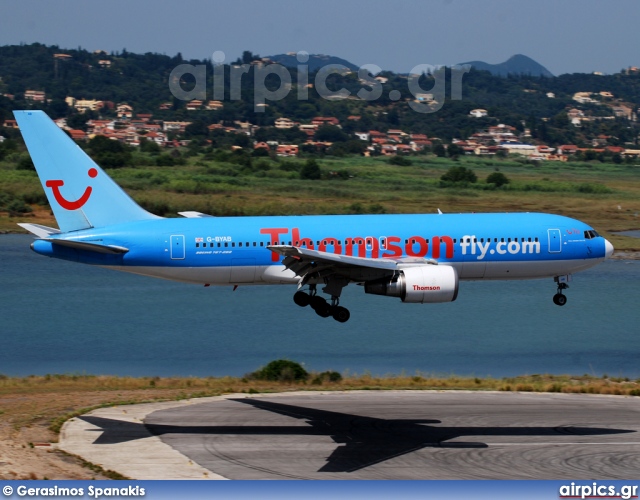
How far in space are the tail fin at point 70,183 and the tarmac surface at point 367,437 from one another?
1011 centimetres

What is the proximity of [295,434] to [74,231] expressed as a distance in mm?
16413

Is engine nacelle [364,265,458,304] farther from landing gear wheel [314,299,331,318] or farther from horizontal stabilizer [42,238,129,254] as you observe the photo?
horizontal stabilizer [42,238,129,254]

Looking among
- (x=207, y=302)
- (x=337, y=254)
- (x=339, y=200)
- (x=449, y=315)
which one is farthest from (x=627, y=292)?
(x=337, y=254)

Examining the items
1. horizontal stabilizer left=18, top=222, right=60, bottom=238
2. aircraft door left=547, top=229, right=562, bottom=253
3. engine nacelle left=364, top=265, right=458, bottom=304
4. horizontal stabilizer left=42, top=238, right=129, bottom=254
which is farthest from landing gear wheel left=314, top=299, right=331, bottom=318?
horizontal stabilizer left=18, top=222, right=60, bottom=238

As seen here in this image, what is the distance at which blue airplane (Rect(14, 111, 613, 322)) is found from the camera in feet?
167

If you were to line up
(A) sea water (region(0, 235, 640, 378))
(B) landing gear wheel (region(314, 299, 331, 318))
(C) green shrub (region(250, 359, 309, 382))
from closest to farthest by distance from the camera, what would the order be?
1. (B) landing gear wheel (region(314, 299, 331, 318))
2. (C) green shrub (region(250, 359, 309, 382))
3. (A) sea water (region(0, 235, 640, 378))

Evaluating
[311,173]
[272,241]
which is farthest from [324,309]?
[311,173]

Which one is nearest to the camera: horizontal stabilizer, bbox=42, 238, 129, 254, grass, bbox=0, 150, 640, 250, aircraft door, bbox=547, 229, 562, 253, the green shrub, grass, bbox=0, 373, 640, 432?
horizontal stabilizer, bbox=42, 238, 129, 254

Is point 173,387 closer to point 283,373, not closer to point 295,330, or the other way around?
point 283,373

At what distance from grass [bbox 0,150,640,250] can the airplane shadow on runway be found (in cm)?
8167

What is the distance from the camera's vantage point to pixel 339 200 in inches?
6019

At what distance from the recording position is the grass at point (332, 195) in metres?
142

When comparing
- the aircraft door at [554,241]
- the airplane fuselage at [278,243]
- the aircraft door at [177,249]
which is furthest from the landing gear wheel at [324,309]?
the aircraft door at [554,241]

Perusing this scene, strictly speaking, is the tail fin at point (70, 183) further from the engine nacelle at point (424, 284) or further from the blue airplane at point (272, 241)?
the engine nacelle at point (424, 284)
